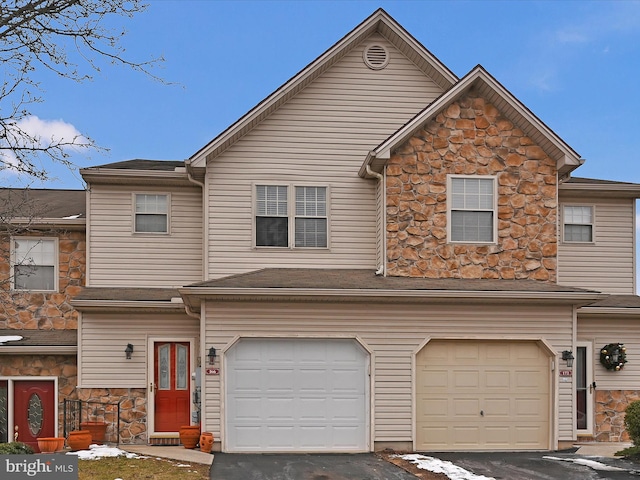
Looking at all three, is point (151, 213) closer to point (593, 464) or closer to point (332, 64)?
point (332, 64)

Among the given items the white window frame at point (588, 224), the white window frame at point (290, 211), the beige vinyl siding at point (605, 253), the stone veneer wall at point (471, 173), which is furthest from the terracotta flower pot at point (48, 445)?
the white window frame at point (588, 224)

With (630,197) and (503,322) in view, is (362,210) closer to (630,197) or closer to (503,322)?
(503,322)

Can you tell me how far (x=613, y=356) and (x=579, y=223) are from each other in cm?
329

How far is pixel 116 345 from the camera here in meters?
16.0

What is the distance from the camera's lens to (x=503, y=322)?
1461 centimetres

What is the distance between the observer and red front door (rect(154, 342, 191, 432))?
52.5ft

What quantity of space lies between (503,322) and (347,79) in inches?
245

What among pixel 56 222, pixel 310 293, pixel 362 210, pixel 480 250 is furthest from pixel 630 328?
pixel 56 222

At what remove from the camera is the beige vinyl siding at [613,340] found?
16688 millimetres

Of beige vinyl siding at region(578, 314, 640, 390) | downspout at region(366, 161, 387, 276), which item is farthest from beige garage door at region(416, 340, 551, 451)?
beige vinyl siding at region(578, 314, 640, 390)

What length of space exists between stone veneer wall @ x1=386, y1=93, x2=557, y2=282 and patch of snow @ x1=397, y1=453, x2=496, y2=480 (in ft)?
11.8

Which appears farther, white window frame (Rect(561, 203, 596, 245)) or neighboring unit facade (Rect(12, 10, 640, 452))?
white window frame (Rect(561, 203, 596, 245))

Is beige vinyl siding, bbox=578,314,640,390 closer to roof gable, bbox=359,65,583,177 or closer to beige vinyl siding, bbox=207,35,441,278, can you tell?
roof gable, bbox=359,65,583,177

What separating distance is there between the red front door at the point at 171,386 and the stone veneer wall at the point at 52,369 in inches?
72.3
